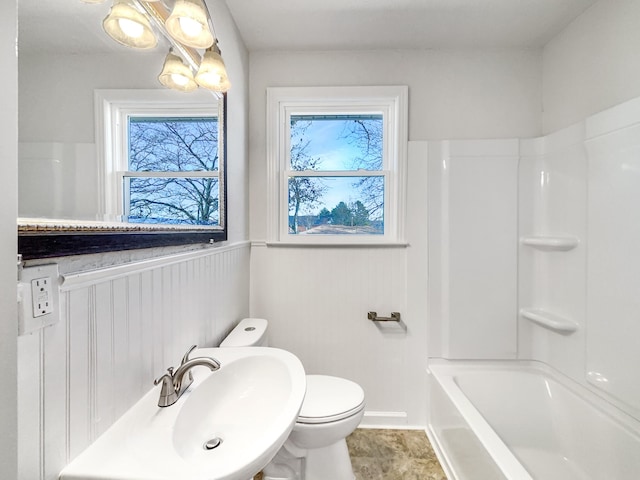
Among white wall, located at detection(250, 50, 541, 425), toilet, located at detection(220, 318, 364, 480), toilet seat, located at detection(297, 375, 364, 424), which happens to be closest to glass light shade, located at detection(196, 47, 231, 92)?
white wall, located at detection(250, 50, 541, 425)

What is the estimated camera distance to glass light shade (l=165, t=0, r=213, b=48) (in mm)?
851

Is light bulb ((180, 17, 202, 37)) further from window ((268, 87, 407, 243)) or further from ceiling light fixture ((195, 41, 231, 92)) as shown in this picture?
window ((268, 87, 407, 243))

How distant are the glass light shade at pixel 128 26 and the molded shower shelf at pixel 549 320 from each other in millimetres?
2295

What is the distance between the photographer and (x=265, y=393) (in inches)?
39.3

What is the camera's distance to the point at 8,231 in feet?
1.12

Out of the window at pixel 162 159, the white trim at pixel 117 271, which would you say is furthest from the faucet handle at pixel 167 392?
the window at pixel 162 159

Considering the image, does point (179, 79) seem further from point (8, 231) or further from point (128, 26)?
point (8, 231)

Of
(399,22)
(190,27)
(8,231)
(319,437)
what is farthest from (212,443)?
(399,22)

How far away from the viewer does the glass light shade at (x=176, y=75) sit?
923 mm

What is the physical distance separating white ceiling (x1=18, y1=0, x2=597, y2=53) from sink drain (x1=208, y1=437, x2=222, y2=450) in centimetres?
174

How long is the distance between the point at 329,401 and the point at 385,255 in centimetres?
93

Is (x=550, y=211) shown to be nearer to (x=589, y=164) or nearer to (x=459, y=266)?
(x=589, y=164)

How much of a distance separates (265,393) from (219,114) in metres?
1.21

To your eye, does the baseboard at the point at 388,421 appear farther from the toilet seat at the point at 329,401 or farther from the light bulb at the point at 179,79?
the light bulb at the point at 179,79
